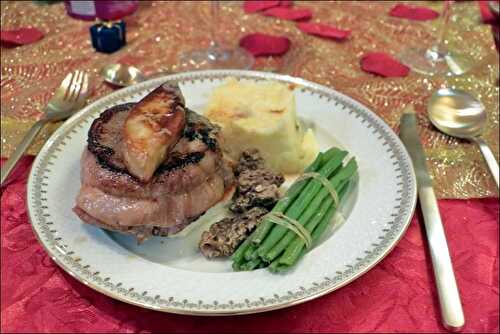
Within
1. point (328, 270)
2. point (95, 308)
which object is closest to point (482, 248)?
point (328, 270)

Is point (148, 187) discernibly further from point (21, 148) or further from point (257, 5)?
point (257, 5)

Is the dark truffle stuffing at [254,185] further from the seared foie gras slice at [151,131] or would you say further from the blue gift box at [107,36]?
the blue gift box at [107,36]

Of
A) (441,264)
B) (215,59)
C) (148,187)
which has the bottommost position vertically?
(215,59)

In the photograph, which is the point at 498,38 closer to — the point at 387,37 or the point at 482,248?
the point at 387,37

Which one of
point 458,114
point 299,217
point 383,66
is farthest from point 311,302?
point 383,66

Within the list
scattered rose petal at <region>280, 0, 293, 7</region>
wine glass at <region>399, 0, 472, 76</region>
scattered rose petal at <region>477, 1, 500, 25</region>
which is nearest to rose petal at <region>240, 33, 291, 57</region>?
scattered rose petal at <region>280, 0, 293, 7</region>

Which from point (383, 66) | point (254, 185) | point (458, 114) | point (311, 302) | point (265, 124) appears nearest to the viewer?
point (311, 302)

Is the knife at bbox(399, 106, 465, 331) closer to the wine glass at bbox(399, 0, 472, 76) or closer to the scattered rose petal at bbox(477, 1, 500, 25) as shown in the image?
the wine glass at bbox(399, 0, 472, 76)
